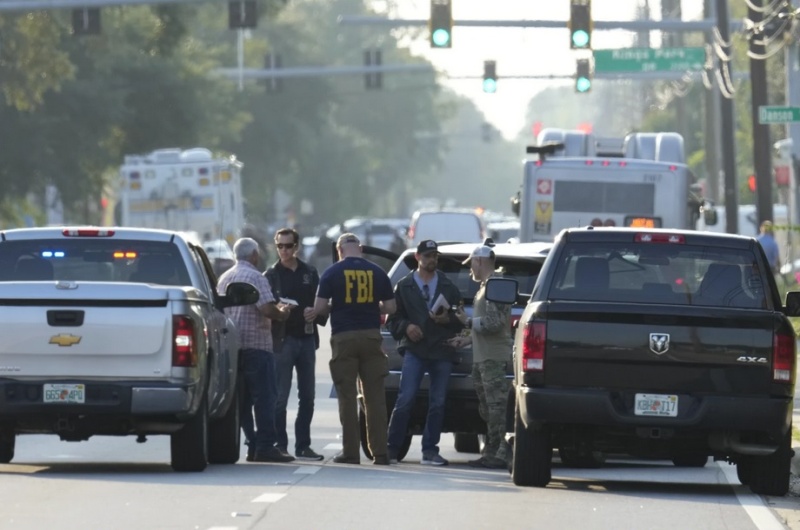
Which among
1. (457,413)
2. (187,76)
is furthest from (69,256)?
(187,76)

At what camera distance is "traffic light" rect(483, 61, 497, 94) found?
47944 mm

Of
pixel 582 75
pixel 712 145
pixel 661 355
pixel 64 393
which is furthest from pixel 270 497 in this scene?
pixel 712 145

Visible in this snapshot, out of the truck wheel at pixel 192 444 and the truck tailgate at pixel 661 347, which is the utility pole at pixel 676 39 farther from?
the truck tailgate at pixel 661 347

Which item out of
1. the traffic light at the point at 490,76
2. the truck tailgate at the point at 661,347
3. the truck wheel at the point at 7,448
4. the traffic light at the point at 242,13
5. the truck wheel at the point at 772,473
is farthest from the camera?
the traffic light at the point at 490,76

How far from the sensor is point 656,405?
43.3ft

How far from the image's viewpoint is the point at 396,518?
12.0 m

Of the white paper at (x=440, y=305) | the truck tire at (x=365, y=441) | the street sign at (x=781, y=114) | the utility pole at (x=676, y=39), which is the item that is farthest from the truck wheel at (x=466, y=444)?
the utility pole at (x=676, y=39)

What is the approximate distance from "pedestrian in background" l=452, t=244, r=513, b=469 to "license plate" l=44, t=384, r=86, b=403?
2981mm

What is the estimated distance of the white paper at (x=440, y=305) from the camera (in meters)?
15.8

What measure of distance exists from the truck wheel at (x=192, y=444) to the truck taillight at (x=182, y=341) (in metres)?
0.48

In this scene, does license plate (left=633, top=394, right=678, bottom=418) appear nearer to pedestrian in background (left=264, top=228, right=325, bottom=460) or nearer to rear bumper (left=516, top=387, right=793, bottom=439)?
rear bumper (left=516, top=387, right=793, bottom=439)

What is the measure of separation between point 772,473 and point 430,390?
3.12 metres

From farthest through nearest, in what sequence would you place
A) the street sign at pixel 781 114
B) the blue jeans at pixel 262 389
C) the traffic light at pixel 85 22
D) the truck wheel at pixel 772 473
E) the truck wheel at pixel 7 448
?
1. the traffic light at pixel 85 22
2. the street sign at pixel 781 114
3. the blue jeans at pixel 262 389
4. the truck wheel at pixel 7 448
5. the truck wheel at pixel 772 473

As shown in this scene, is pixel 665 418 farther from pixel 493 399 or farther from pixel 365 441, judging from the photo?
pixel 365 441
